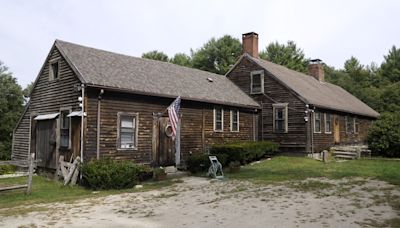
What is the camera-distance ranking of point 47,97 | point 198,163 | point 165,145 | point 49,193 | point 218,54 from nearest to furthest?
point 49,193, point 198,163, point 47,97, point 165,145, point 218,54

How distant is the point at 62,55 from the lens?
55.5ft

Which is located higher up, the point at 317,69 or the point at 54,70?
the point at 317,69

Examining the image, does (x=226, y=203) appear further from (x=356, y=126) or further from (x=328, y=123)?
(x=356, y=126)

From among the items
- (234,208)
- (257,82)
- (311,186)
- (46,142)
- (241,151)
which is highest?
(257,82)

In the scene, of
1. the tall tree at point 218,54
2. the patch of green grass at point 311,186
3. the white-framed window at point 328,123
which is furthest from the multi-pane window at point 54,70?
the tall tree at point 218,54

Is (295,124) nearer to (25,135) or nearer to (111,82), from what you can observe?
(111,82)

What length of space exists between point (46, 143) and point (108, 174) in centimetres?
583

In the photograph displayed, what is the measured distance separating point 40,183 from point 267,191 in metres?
9.48

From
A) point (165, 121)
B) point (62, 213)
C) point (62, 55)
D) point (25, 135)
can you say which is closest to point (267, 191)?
point (62, 213)

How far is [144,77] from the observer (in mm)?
19000

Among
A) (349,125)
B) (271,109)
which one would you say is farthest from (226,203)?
(349,125)

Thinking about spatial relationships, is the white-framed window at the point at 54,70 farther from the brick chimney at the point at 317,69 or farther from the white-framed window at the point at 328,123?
the brick chimney at the point at 317,69

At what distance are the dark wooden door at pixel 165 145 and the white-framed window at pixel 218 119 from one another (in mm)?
3861

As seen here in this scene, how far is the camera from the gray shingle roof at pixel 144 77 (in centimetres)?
1630
